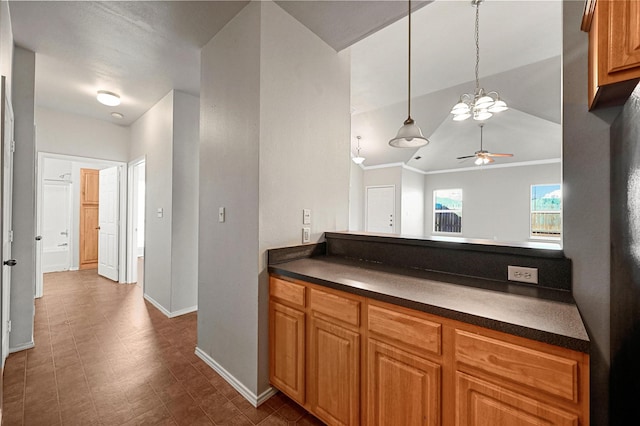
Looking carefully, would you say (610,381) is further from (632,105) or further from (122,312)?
(122,312)

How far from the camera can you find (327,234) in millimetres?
2283

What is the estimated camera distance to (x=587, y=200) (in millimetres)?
1102

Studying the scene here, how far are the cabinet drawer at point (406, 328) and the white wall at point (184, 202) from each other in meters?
2.81

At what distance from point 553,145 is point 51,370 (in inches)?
370

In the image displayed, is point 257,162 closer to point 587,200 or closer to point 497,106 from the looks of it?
point 587,200

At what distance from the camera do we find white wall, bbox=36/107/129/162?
3.80m

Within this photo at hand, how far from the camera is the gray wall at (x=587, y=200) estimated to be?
1.00 metres

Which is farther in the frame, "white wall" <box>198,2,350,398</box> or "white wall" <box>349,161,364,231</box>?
"white wall" <box>349,161,364,231</box>

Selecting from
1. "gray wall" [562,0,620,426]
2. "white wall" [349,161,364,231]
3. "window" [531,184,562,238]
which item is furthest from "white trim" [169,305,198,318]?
"window" [531,184,562,238]

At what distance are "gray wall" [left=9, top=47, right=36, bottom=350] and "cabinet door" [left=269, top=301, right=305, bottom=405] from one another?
251 centimetres

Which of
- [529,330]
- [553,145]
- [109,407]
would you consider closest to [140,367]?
[109,407]

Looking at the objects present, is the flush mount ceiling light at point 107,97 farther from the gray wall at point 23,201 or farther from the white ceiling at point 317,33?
the gray wall at point 23,201

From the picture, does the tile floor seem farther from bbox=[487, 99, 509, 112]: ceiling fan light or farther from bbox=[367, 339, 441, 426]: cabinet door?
bbox=[487, 99, 509, 112]: ceiling fan light

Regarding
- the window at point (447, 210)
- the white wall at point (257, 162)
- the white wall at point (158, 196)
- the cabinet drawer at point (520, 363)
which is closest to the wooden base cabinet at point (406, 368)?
the cabinet drawer at point (520, 363)
